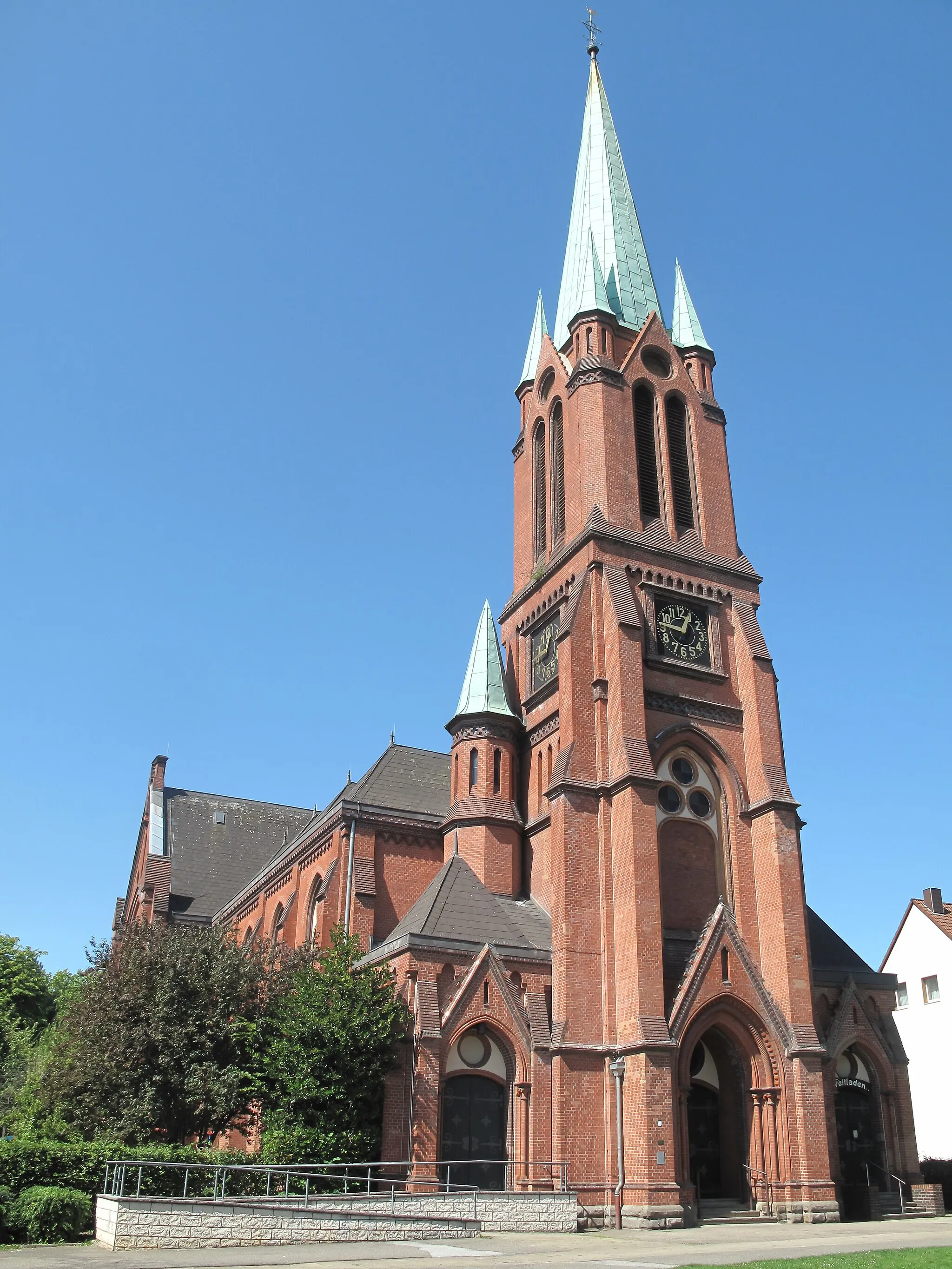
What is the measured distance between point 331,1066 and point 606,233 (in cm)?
3383

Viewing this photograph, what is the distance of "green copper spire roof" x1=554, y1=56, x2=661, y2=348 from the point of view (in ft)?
142

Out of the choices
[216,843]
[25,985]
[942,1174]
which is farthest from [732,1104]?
[25,985]

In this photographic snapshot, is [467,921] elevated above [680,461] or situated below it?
below

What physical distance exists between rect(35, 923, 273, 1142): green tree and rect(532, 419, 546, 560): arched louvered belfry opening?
18.2m

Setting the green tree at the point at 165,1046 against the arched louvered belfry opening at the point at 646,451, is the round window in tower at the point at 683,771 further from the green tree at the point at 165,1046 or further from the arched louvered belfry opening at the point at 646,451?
the green tree at the point at 165,1046

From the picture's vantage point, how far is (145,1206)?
18.4 m

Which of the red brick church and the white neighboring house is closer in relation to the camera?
the red brick church

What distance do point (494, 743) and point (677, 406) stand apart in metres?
14.3

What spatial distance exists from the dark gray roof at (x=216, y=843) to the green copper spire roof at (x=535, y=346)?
28.6 m

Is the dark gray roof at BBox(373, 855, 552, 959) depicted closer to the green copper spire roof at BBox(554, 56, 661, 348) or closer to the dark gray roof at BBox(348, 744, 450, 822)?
the dark gray roof at BBox(348, 744, 450, 822)

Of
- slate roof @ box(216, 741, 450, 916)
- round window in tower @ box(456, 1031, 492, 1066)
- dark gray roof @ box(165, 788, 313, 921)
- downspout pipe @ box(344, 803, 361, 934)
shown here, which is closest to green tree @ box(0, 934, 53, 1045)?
dark gray roof @ box(165, 788, 313, 921)

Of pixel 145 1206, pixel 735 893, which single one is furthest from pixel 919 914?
pixel 145 1206

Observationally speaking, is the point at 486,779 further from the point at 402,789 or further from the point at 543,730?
the point at 402,789

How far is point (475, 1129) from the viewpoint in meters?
27.6
